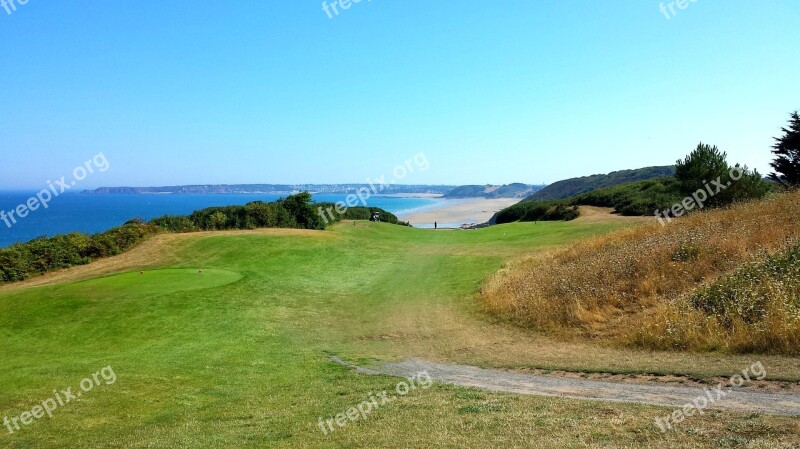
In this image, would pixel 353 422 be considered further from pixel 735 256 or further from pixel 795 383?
pixel 735 256

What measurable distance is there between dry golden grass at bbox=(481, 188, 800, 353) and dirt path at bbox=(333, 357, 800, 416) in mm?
3155

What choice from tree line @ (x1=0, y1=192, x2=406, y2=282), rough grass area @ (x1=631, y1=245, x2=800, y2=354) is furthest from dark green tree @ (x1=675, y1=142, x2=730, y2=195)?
tree line @ (x1=0, y1=192, x2=406, y2=282)

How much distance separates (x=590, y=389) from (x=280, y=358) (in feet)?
24.5

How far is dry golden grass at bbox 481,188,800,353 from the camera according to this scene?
1058 centimetres

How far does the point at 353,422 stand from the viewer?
7086mm

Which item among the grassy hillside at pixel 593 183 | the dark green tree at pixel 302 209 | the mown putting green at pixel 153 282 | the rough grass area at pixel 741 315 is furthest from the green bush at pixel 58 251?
the grassy hillside at pixel 593 183

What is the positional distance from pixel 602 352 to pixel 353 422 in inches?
274

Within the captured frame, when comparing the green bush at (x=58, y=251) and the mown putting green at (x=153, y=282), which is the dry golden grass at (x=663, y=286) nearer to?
the mown putting green at (x=153, y=282)

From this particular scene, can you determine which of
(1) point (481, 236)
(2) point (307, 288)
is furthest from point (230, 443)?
(1) point (481, 236)

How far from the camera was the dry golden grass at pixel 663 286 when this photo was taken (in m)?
10.6

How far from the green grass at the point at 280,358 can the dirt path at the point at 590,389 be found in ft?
2.20

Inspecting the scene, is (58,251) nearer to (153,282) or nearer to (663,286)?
(153,282)

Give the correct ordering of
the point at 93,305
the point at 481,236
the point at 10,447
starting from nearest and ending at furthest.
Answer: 1. the point at 10,447
2. the point at 93,305
3. the point at 481,236

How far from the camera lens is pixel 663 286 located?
14.4 m
